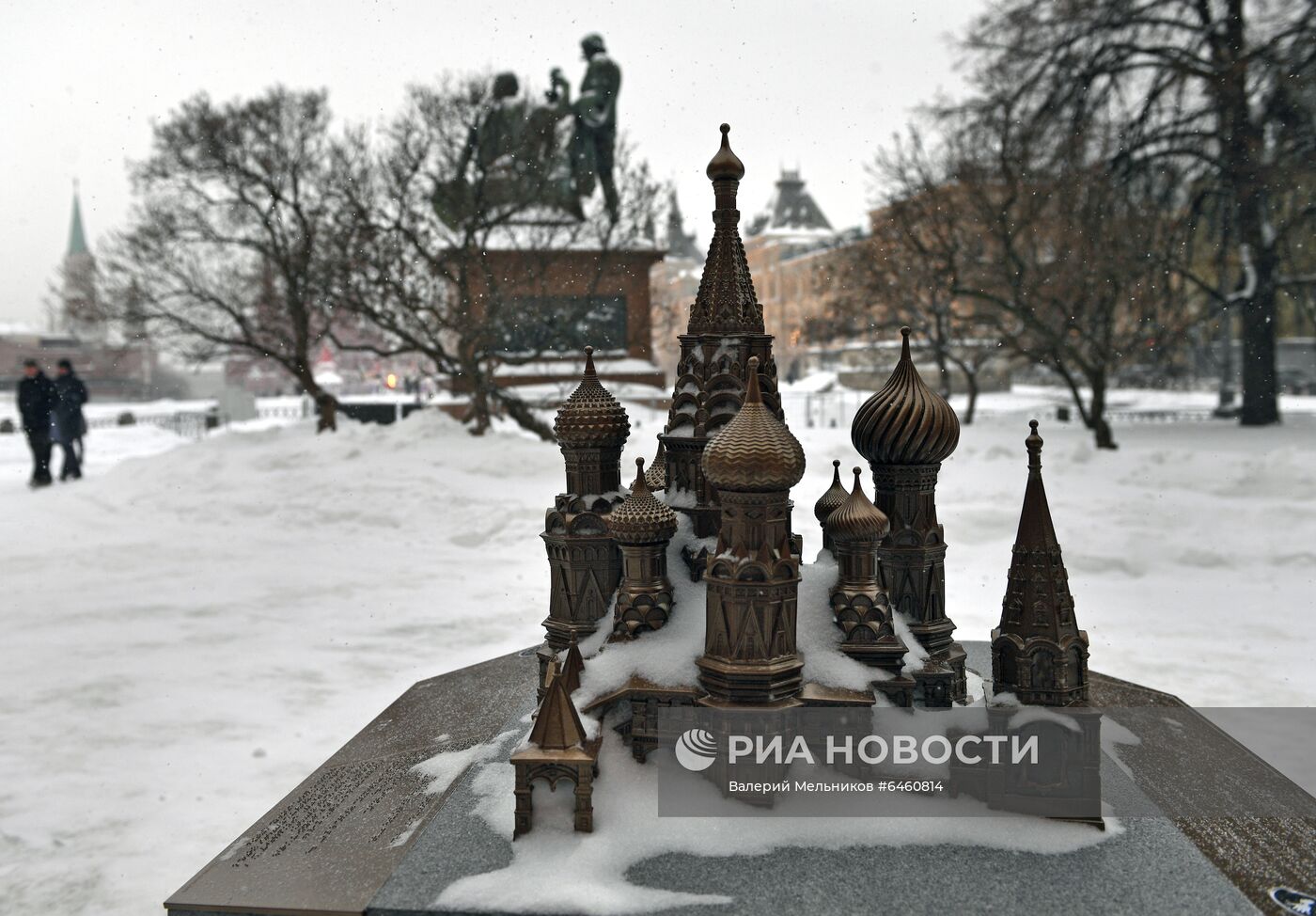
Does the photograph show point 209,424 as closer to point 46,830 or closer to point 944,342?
point 944,342

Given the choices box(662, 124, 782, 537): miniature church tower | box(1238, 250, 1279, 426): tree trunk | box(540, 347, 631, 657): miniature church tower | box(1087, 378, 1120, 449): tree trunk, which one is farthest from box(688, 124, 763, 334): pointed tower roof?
box(1087, 378, 1120, 449): tree trunk

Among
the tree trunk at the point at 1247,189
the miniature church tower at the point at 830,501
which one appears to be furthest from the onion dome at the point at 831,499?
the tree trunk at the point at 1247,189

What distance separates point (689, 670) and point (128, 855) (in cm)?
468

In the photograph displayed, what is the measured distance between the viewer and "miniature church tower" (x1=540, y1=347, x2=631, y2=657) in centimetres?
712

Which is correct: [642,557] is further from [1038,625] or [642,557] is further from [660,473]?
[1038,625]

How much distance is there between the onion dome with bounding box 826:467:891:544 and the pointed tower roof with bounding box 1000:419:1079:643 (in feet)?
2.98

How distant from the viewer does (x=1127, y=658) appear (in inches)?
457

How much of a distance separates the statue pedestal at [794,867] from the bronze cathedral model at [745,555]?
0.81 m

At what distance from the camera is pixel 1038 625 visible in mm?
6133

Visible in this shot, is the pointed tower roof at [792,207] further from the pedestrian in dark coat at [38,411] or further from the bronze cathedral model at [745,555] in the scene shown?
the bronze cathedral model at [745,555]

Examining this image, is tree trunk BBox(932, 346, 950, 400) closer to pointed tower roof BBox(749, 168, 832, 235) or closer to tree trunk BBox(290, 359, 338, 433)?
tree trunk BBox(290, 359, 338, 433)

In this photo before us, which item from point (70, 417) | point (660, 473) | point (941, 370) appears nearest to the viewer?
point (660, 473)

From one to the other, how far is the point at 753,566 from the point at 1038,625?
2.01 metres

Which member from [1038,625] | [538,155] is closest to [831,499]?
[1038,625]
